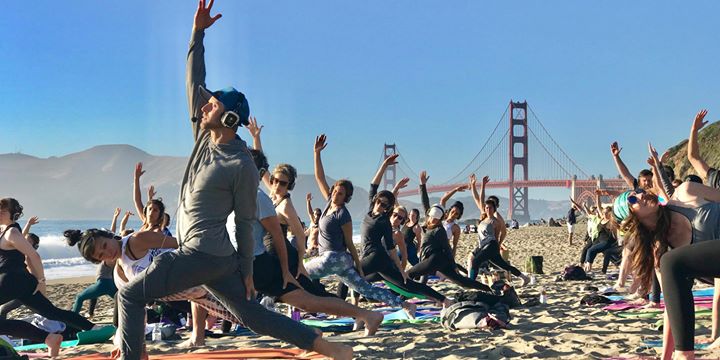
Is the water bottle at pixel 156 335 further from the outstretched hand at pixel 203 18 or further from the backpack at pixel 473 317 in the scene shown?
the outstretched hand at pixel 203 18

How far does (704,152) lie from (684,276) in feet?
73.4

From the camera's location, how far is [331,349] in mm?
3188

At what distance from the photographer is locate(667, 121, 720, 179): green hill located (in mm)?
21875

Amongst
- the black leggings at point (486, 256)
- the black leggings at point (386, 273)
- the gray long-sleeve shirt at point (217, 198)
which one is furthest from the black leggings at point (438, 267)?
the gray long-sleeve shirt at point (217, 198)

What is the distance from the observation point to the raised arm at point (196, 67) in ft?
10.5

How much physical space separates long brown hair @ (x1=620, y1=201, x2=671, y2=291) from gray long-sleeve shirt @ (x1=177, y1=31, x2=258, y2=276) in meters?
1.65

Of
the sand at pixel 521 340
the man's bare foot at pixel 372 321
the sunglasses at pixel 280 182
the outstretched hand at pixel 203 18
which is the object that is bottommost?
the sand at pixel 521 340

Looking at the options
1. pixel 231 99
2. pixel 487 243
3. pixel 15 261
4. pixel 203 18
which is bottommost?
pixel 487 243

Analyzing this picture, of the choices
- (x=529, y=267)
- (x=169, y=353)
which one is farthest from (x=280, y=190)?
(x=529, y=267)

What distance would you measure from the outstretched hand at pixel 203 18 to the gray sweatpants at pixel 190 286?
1.11m

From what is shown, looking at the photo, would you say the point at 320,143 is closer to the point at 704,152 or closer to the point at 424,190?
the point at 424,190

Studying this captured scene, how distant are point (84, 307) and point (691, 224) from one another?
824 cm

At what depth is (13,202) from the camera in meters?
4.80

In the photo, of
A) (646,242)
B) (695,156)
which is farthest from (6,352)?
(695,156)
